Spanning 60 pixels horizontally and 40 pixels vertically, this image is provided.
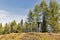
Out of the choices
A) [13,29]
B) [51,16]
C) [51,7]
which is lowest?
[13,29]

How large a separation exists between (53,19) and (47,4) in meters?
6.31

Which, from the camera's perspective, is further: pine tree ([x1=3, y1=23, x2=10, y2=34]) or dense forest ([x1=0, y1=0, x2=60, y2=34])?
pine tree ([x1=3, y1=23, x2=10, y2=34])

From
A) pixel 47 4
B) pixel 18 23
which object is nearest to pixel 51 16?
pixel 47 4

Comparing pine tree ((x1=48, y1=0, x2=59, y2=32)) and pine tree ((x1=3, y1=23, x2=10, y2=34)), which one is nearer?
pine tree ((x1=48, y1=0, x2=59, y2=32))

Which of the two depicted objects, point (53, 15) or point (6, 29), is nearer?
point (53, 15)

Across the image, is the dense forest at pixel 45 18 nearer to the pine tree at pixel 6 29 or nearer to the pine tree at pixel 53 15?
the pine tree at pixel 53 15

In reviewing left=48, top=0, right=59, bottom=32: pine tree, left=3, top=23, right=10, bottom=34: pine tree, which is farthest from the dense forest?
left=3, top=23, right=10, bottom=34: pine tree

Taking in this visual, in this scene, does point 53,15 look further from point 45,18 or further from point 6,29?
point 6,29

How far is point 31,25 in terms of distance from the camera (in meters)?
41.9

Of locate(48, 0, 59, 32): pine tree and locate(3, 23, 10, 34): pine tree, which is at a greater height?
locate(48, 0, 59, 32): pine tree

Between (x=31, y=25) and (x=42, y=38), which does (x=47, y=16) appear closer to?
(x=31, y=25)

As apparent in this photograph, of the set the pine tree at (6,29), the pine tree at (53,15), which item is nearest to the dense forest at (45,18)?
the pine tree at (53,15)

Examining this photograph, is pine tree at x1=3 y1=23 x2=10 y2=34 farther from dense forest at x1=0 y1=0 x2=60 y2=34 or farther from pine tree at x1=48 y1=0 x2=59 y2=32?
pine tree at x1=48 y1=0 x2=59 y2=32

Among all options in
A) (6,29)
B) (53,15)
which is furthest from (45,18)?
(6,29)
